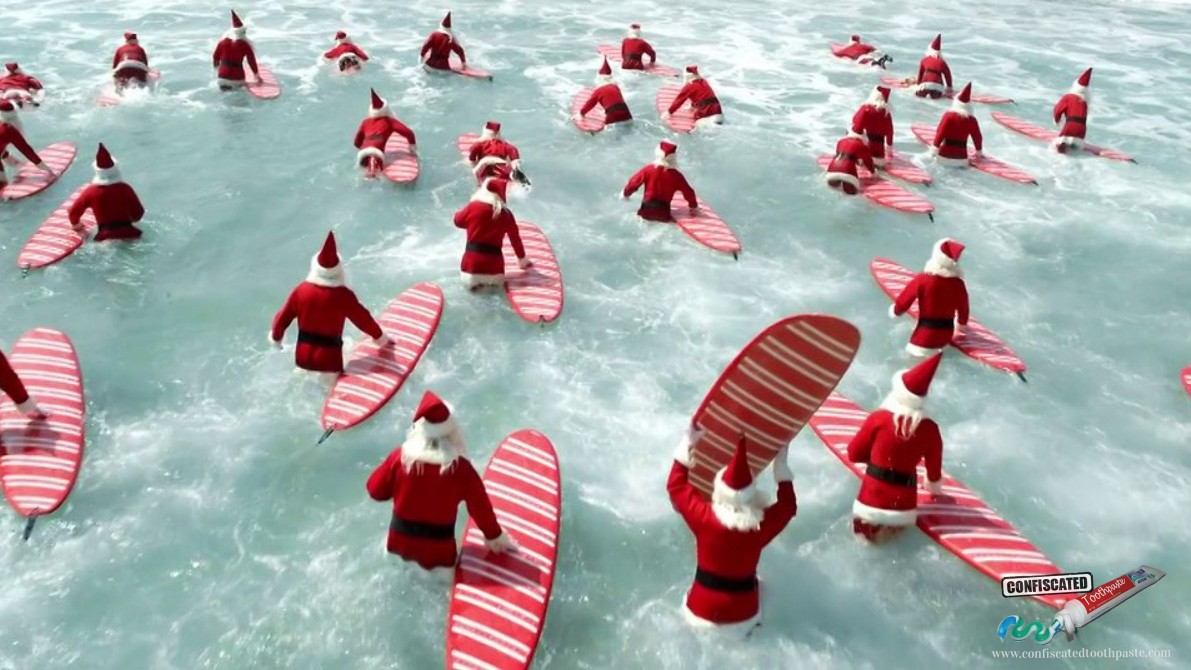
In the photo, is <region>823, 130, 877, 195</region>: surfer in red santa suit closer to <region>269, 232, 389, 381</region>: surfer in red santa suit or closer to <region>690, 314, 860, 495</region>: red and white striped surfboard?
<region>690, 314, 860, 495</region>: red and white striped surfboard

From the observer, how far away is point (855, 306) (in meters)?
9.35

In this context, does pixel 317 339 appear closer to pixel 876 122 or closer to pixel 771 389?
pixel 771 389

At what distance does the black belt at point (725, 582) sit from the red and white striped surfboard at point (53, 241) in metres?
8.75

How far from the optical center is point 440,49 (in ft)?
51.9

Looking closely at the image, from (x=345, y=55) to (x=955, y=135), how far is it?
39.2ft

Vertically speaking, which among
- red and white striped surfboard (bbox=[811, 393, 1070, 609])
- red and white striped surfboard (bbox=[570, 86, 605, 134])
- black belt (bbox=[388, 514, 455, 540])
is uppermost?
red and white striped surfboard (bbox=[570, 86, 605, 134])

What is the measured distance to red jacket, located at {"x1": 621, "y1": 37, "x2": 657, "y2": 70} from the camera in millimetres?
16609

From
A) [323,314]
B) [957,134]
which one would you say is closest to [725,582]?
[323,314]

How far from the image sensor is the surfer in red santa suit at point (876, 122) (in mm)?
11844

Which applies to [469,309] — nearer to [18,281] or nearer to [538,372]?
[538,372]

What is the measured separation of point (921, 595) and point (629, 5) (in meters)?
21.4

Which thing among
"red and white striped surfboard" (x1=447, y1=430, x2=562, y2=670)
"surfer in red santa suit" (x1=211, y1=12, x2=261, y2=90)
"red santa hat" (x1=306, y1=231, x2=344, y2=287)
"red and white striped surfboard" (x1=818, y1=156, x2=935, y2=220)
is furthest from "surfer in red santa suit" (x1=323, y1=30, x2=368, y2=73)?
"red and white striped surfboard" (x1=447, y1=430, x2=562, y2=670)

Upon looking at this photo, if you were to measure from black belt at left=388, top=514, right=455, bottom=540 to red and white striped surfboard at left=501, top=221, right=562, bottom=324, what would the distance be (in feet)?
11.7

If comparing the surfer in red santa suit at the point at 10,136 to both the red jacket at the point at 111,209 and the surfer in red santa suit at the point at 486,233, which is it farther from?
the surfer in red santa suit at the point at 486,233
